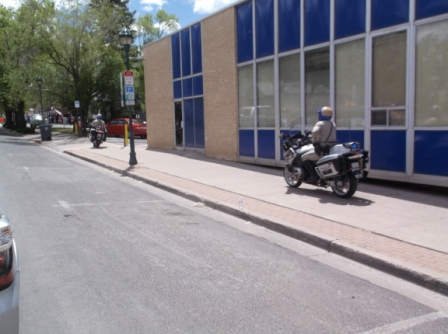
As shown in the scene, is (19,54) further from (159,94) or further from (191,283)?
(191,283)

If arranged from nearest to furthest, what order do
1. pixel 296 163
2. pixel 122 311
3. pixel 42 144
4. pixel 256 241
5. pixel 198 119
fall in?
1. pixel 122 311
2. pixel 256 241
3. pixel 296 163
4. pixel 198 119
5. pixel 42 144

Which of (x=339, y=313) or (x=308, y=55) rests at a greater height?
(x=308, y=55)

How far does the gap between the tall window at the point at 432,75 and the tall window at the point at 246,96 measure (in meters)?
5.91

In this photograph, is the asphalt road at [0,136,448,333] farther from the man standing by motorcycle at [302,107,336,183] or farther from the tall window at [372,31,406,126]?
the tall window at [372,31,406,126]

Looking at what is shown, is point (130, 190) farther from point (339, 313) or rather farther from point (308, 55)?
point (339, 313)

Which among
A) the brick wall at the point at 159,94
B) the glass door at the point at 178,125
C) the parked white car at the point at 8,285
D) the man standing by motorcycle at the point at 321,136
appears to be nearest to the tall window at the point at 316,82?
the man standing by motorcycle at the point at 321,136

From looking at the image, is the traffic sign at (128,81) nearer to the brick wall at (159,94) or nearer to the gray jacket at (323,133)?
the brick wall at (159,94)

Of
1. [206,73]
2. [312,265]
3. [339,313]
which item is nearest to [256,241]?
[312,265]

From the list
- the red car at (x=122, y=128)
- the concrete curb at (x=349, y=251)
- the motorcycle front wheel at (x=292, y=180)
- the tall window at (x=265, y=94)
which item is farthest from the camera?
the red car at (x=122, y=128)

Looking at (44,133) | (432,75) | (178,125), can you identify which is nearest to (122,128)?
(44,133)

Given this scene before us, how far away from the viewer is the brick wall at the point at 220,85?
14.6m

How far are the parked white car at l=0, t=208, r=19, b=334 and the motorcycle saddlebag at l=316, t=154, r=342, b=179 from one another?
20.7 ft

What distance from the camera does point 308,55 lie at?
11.5 meters

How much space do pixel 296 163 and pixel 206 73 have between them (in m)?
7.92
